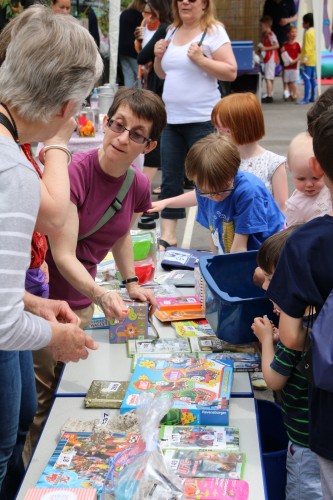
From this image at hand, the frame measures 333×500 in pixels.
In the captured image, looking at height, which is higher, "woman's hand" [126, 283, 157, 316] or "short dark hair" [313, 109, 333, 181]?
"short dark hair" [313, 109, 333, 181]

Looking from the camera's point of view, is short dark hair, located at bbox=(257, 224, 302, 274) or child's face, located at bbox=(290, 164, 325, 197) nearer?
short dark hair, located at bbox=(257, 224, 302, 274)

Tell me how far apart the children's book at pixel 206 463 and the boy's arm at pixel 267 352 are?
0.25 meters

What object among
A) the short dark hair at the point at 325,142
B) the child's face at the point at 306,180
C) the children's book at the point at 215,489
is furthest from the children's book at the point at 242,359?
the short dark hair at the point at 325,142

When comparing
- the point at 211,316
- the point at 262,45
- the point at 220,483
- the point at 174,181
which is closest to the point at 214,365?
the point at 211,316

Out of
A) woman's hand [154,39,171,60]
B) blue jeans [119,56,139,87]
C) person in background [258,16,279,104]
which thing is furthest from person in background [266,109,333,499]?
person in background [258,16,279,104]

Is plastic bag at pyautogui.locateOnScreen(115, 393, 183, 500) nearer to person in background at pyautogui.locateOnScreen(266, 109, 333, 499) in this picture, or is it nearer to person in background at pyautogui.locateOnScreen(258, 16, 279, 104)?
person in background at pyautogui.locateOnScreen(266, 109, 333, 499)

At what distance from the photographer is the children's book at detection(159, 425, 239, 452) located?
5.95ft

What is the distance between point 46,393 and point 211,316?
2.17 feet

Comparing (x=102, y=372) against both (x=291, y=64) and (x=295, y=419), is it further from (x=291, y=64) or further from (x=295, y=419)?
(x=291, y=64)

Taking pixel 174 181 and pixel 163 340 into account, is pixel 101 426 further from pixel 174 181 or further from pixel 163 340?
pixel 174 181

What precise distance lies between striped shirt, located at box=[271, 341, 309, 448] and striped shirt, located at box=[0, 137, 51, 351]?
74 cm

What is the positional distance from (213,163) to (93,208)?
Answer: 512 mm

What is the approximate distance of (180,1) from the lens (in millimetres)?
4723

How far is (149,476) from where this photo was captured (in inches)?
61.9
